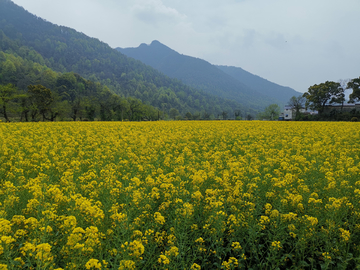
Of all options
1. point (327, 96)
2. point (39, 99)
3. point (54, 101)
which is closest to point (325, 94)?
point (327, 96)

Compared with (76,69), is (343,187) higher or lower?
lower

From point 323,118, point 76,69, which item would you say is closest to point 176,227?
point 323,118

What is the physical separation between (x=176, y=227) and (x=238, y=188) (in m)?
2.28

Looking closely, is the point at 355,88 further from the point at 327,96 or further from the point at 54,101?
the point at 54,101

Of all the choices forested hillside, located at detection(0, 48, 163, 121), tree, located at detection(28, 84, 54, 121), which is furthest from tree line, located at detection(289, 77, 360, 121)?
tree, located at detection(28, 84, 54, 121)

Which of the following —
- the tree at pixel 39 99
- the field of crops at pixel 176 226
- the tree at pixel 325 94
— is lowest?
the field of crops at pixel 176 226

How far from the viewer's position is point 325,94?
210 ft

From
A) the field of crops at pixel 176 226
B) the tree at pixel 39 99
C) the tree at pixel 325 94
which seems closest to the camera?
the field of crops at pixel 176 226

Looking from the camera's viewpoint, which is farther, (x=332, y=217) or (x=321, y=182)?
(x=321, y=182)

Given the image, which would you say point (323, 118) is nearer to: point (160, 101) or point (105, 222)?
point (105, 222)

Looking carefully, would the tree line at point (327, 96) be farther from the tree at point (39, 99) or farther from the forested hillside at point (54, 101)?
Result: the tree at point (39, 99)

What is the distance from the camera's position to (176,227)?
3.87 metres

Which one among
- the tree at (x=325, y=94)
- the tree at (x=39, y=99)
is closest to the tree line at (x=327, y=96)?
the tree at (x=325, y=94)

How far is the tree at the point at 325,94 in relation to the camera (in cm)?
6350
